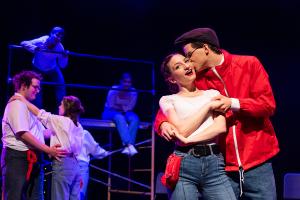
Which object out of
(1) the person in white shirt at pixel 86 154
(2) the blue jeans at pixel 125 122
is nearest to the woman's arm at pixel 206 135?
(1) the person in white shirt at pixel 86 154

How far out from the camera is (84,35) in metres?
9.72

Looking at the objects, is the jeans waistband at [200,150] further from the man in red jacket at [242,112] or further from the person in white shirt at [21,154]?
the person in white shirt at [21,154]

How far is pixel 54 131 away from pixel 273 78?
14.0 ft

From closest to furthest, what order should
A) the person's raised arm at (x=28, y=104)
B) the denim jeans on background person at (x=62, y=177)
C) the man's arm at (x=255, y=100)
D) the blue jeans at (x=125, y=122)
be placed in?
1. the man's arm at (x=255, y=100)
2. the person's raised arm at (x=28, y=104)
3. the denim jeans on background person at (x=62, y=177)
4. the blue jeans at (x=125, y=122)

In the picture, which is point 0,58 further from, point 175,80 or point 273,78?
point 175,80

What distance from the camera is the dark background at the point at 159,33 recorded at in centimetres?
849

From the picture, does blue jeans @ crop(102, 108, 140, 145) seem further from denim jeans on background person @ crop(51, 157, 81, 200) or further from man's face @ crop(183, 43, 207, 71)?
man's face @ crop(183, 43, 207, 71)

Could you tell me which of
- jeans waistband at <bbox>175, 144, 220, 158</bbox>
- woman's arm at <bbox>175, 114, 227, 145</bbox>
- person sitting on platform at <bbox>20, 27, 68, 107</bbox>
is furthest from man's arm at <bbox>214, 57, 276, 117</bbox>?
person sitting on platform at <bbox>20, 27, 68, 107</bbox>

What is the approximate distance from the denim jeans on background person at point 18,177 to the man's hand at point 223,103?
276cm

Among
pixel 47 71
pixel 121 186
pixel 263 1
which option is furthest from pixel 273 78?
pixel 47 71

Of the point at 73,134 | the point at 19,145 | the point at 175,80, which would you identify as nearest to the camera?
the point at 175,80

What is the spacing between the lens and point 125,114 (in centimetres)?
818

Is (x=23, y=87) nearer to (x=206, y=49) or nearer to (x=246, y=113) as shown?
(x=206, y=49)

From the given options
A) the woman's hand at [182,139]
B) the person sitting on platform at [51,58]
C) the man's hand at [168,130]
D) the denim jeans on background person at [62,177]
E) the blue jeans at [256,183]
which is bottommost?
the denim jeans on background person at [62,177]
